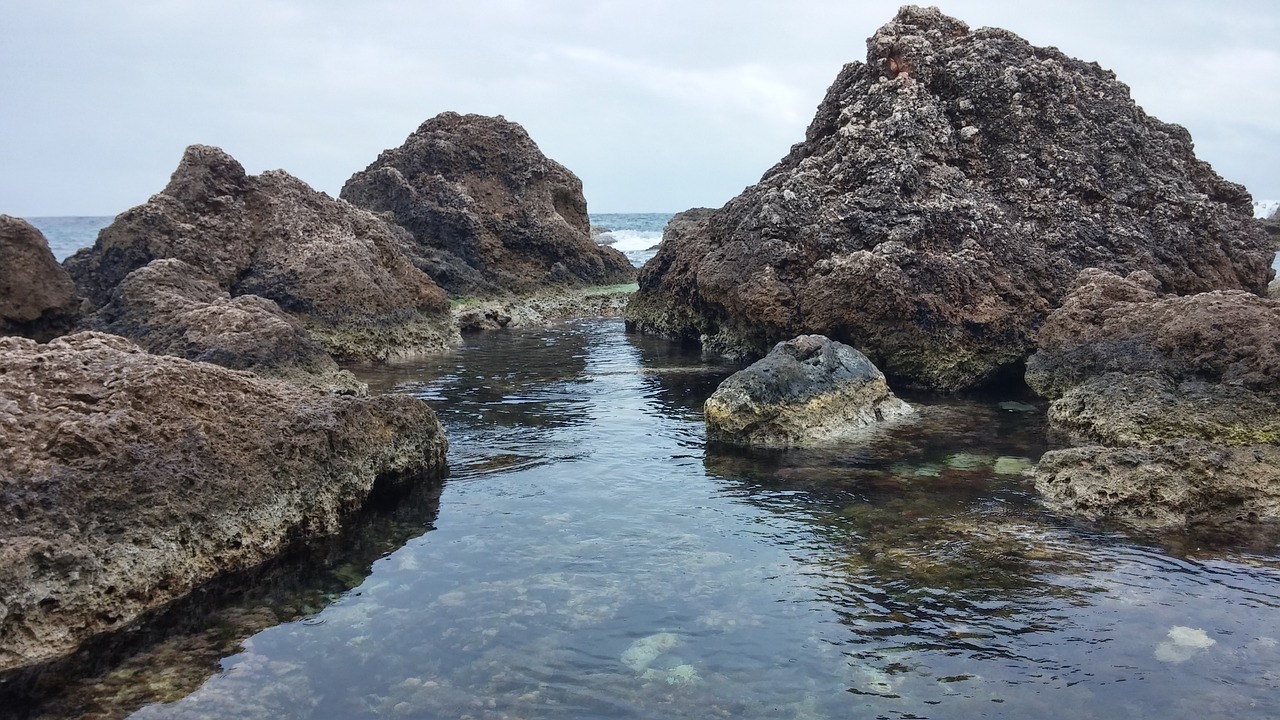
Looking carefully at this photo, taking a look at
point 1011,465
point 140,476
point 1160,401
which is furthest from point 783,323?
point 140,476

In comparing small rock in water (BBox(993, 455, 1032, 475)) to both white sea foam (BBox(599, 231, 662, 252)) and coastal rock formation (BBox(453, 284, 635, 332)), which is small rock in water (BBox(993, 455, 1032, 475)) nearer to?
coastal rock formation (BBox(453, 284, 635, 332))

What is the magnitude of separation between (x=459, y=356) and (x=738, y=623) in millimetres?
14658

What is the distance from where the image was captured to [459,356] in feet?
67.3

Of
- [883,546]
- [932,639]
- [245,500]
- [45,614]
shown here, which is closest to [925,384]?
[883,546]

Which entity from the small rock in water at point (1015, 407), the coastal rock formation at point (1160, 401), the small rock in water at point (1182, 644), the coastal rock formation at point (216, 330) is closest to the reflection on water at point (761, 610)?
the small rock in water at point (1182, 644)

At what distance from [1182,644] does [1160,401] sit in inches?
218

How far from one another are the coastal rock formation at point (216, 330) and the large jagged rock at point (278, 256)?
335cm

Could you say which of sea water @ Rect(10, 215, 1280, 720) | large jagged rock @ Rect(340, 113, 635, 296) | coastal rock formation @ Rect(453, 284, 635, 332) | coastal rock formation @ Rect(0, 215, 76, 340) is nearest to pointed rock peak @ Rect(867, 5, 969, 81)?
sea water @ Rect(10, 215, 1280, 720)

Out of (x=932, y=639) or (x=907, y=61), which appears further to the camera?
(x=907, y=61)

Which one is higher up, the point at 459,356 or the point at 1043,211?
the point at 1043,211

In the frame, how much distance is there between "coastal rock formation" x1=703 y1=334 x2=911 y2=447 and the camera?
39.7 feet

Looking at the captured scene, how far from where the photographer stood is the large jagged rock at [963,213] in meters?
15.7

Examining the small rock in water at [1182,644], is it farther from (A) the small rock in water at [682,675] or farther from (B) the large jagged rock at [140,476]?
(B) the large jagged rock at [140,476]

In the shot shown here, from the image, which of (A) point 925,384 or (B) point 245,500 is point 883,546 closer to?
(B) point 245,500
